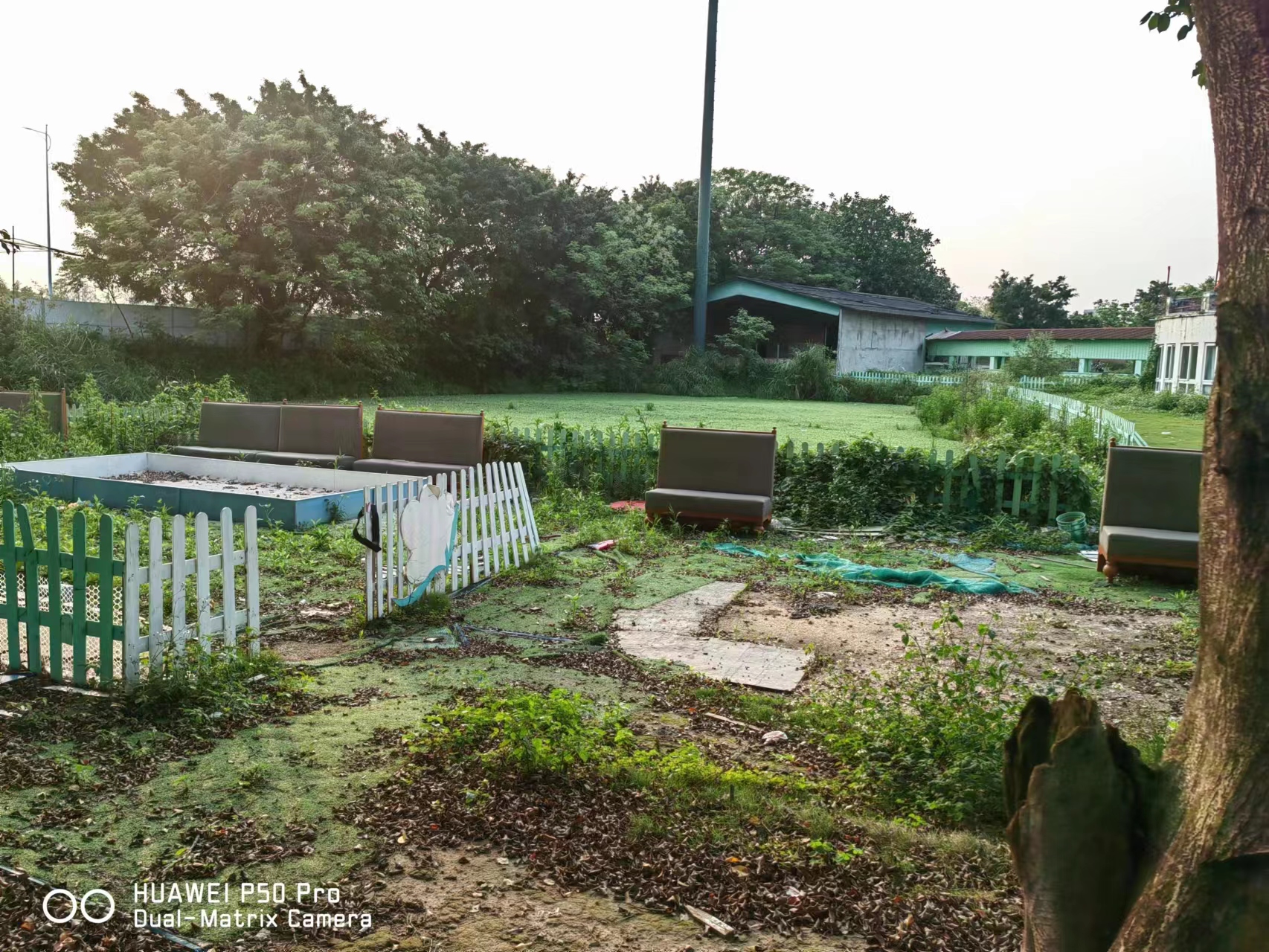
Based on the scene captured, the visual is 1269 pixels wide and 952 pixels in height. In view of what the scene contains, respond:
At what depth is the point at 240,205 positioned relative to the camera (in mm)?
26125

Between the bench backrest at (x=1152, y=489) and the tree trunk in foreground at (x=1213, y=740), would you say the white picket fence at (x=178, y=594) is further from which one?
the bench backrest at (x=1152, y=489)

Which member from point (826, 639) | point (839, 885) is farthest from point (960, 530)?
point (839, 885)

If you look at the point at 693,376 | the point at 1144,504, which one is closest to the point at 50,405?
the point at 1144,504

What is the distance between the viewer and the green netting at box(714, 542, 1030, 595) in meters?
7.67

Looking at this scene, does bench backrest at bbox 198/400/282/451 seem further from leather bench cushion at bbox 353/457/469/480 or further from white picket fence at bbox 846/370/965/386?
white picket fence at bbox 846/370/965/386

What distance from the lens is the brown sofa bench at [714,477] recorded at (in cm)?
979

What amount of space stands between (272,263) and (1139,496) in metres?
24.6

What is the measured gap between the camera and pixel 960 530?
10344 mm

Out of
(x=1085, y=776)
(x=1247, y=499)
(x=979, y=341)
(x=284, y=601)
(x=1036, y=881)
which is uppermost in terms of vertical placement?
(x=979, y=341)

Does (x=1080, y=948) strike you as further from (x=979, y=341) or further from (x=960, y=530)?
(x=979, y=341)

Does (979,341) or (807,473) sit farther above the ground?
(979,341)

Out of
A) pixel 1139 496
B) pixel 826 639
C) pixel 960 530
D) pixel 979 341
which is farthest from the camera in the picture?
pixel 979 341

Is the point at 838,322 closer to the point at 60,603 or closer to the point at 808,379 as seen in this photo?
the point at 808,379

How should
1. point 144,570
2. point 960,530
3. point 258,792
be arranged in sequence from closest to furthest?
point 258,792, point 144,570, point 960,530
